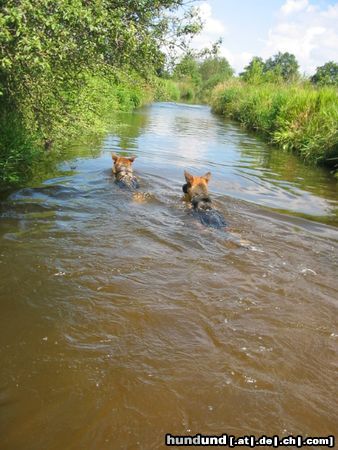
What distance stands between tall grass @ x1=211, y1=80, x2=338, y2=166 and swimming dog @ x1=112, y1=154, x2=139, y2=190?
25.2 feet

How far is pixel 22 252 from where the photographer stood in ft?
17.3

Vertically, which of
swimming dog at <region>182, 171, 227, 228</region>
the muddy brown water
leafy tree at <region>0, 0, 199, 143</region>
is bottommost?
the muddy brown water

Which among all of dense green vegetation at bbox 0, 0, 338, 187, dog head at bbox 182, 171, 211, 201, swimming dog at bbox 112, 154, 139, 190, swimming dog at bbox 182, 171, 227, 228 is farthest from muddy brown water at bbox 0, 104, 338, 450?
dense green vegetation at bbox 0, 0, 338, 187

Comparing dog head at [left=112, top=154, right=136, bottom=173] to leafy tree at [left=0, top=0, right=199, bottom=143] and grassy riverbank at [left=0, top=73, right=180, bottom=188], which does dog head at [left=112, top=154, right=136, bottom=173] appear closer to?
grassy riverbank at [left=0, top=73, right=180, bottom=188]

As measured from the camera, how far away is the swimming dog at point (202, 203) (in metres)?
7.13

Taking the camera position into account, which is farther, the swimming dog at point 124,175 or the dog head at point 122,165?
the dog head at point 122,165

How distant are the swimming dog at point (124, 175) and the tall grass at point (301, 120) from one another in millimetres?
7680

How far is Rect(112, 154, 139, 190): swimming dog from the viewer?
359 inches

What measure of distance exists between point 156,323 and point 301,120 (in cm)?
1569

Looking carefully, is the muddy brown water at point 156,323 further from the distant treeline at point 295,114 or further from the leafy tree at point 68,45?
the distant treeline at point 295,114

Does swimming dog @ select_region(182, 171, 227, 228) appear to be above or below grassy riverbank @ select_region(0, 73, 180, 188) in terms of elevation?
below

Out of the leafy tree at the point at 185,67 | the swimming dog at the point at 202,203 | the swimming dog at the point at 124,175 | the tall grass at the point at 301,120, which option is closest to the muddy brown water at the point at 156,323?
the swimming dog at the point at 202,203

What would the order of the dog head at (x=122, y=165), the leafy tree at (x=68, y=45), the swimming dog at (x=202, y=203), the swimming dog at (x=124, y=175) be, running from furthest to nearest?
the dog head at (x=122, y=165), the swimming dog at (x=124, y=175), the swimming dog at (x=202, y=203), the leafy tree at (x=68, y=45)

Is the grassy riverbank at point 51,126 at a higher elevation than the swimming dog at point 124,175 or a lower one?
higher
